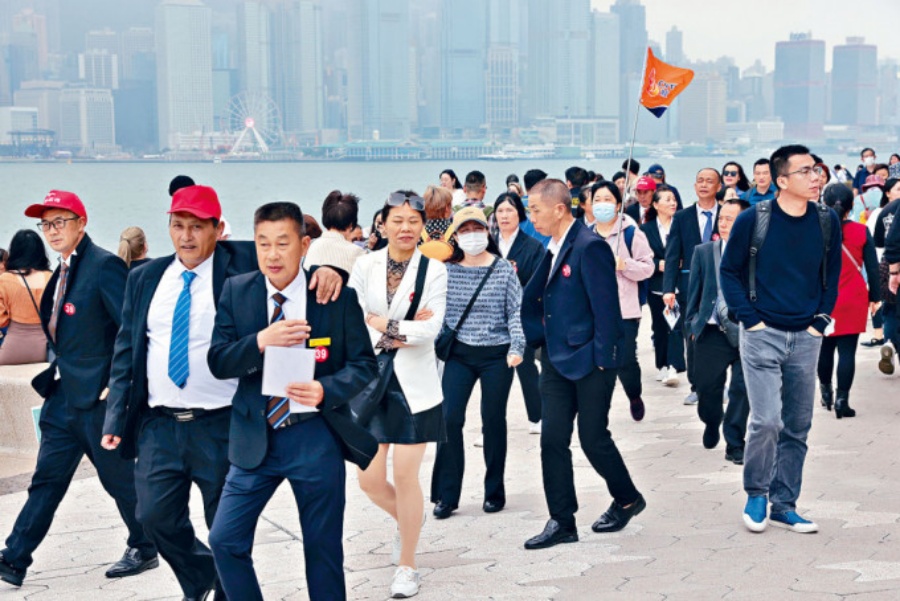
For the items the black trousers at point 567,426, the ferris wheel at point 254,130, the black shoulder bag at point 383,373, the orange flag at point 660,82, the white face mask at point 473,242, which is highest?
the ferris wheel at point 254,130

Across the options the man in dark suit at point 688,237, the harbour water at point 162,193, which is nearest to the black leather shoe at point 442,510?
the man in dark suit at point 688,237

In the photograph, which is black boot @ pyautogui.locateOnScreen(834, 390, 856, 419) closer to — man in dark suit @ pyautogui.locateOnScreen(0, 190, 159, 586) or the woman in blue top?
the woman in blue top

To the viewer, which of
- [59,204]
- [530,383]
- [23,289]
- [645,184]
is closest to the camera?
[59,204]

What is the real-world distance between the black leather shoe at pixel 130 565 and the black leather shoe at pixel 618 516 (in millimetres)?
2247

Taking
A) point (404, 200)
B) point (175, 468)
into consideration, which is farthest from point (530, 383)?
point (175, 468)

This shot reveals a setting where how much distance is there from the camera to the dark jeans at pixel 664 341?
38.0 feet

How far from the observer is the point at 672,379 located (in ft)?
38.0

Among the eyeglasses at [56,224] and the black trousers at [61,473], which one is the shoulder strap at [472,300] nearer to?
the black trousers at [61,473]

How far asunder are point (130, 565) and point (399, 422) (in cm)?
153

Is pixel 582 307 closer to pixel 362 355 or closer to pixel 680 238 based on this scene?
pixel 362 355

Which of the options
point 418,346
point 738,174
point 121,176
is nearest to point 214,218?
point 418,346

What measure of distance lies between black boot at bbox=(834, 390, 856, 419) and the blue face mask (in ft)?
7.10

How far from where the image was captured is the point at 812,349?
21.3 feet

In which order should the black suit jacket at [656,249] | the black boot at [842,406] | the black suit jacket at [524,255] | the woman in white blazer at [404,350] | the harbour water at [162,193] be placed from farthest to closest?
the harbour water at [162,193]
the black suit jacket at [656,249]
the black boot at [842,406]
the black suit jacket at [524,255]
the woman in white blazer at [404,350]
